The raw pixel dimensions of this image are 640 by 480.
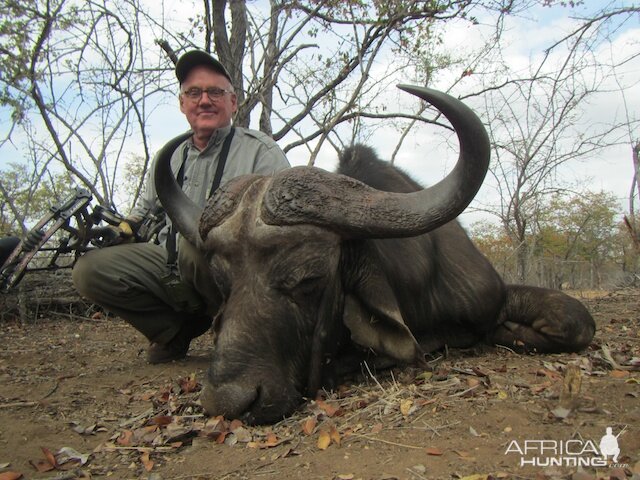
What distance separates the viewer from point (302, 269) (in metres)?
3.08

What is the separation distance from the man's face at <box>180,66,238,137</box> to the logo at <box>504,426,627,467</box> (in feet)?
12.4

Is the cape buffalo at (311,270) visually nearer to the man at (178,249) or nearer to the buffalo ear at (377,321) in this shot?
the buffalo ear at (377,321)

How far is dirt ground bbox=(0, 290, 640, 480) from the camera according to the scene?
6.81 ft

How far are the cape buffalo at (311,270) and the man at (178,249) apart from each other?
101cm

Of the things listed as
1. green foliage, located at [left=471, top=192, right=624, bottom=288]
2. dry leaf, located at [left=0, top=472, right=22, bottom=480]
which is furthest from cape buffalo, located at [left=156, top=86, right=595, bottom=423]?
green foliage, located at [left=471, top=192, right=624, bottom=288]

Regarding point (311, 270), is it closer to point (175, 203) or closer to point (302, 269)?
point (302, 269)

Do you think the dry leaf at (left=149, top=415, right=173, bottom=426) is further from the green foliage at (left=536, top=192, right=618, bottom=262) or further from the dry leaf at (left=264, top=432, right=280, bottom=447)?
the green foliage at (left=536, top=192, right=618, bottom=262)

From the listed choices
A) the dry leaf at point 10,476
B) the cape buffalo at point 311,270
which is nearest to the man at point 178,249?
the cape buffalo at point 311,270

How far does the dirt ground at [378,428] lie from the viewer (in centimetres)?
208

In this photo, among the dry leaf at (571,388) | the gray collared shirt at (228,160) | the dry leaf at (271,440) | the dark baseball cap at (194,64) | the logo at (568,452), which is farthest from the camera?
the dark baseball cap at (194,64)

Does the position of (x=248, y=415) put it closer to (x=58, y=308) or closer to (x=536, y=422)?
(x=536, y=422)

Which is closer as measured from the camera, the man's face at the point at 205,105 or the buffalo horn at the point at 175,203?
the buffalo horn at the point at 175,203

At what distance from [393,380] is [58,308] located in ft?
23.1

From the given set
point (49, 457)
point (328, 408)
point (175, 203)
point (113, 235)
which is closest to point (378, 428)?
point (328, 408)
